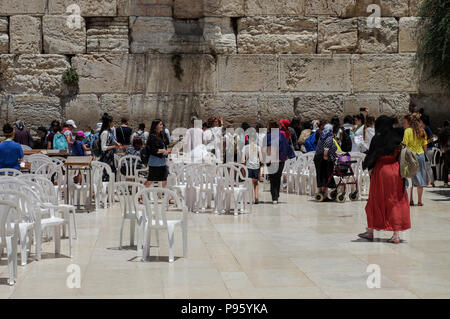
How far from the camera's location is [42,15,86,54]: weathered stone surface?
56.1 ft

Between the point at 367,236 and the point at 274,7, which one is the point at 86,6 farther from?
the point at 367,236

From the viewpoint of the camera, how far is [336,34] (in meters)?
17.7

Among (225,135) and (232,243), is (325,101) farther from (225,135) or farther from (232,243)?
(232,243)

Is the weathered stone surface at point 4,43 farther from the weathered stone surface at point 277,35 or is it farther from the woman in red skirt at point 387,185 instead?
the woman in red skirt at point 387,185

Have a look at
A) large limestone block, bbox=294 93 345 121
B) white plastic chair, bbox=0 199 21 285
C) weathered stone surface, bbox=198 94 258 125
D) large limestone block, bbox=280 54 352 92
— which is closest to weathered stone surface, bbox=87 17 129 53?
weathered stone surface, bbox=198 94 258 125

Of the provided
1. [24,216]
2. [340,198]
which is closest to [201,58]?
[340,198]

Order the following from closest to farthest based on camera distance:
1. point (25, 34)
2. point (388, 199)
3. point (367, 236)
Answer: point (388, 199), point (367, 236), point (25, 34)

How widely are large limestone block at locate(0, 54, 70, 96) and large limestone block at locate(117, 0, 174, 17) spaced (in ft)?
5.65

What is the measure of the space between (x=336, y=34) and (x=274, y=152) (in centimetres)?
556

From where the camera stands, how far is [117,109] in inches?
682

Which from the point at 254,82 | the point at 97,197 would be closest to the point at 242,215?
the point at 97,197

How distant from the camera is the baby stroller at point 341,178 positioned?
13.1 m

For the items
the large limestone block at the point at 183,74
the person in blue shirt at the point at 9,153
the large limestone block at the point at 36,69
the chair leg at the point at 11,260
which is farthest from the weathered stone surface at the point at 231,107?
the chair leg at the point at 11,260

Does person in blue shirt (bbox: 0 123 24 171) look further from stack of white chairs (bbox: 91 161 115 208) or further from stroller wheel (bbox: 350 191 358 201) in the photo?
stroller wheel (bbox: 350 191 358 201)
